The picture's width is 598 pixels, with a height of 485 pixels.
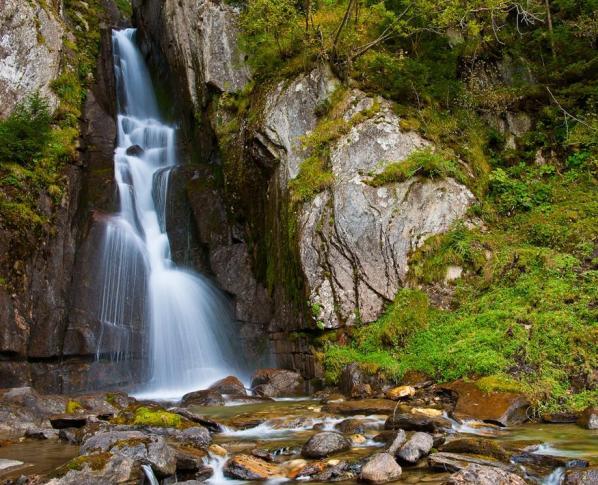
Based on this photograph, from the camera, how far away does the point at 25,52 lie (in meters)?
15.4

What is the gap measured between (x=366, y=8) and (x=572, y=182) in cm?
847

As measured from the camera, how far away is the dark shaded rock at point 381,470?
16.2 feet

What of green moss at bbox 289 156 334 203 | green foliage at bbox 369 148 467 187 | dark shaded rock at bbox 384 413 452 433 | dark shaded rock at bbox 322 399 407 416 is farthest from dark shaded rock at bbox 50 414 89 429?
green foliage at bbox 369 148 467 187

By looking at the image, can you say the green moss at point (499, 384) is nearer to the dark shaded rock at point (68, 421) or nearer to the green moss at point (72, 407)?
the dark shaded rock at point (68, 421)

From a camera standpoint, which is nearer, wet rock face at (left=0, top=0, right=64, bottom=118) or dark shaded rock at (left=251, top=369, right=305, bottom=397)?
dark shaded rock at (left=251, top=369, right=305, bottom=397)

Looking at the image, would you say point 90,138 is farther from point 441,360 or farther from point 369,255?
point 441,360

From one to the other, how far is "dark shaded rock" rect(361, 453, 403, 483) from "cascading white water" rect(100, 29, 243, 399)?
289 inches

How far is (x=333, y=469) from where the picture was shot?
5.28m

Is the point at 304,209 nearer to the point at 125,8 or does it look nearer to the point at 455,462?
the point at 455,462

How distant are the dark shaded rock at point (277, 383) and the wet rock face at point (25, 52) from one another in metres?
10.7

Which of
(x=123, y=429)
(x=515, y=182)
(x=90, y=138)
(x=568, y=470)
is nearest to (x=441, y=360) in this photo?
(x=568, y=470)

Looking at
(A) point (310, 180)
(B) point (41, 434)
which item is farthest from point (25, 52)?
(B) point (41, 434)

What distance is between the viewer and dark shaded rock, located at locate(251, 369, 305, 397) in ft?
33.9

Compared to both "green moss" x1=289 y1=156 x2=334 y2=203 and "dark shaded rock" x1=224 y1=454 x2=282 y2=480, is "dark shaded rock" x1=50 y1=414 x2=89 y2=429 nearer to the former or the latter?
"dark shaded rock" x1=224 y1=454 x2=282 y2=480
